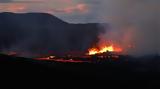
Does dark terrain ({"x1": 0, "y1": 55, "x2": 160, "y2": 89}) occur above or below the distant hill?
below

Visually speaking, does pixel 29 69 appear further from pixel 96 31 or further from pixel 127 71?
pixel 96 31

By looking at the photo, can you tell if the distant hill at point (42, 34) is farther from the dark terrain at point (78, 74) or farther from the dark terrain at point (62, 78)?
the dark terrain at point (62, 78)

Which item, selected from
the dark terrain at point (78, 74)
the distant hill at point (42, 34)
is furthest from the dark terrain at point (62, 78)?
the distant hill at point (42, 34)

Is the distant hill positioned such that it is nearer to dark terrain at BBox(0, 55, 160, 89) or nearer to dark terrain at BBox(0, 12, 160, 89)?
dark terrain at BBox(0, 12, 160, 89)

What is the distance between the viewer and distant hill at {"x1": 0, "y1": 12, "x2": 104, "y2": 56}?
128 metres

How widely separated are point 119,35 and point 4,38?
44260 millimetres

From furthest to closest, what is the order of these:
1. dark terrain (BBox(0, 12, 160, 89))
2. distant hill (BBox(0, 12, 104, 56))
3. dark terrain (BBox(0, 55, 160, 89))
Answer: distant hill (BBox(0, 12, 104, 56)), dark terrain (BBox(0, 12, 160, 89)), dark terrain (BBox(0, 55, 160, 89))

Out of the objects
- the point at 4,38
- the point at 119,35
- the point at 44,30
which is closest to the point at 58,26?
the point at 44,30

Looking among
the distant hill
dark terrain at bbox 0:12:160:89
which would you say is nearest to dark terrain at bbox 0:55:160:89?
dark terrain at bbox 0:12:160:89

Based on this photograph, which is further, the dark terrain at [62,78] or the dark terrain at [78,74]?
the dark terrain at [78,74]

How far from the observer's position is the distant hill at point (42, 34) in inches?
5039

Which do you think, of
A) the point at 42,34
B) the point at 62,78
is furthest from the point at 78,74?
the point at 42,34

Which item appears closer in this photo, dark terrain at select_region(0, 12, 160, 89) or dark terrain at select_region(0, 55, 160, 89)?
dark terrain at select_region(0, 55, 160, 89)

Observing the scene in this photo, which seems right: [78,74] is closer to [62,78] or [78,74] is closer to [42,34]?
[62,78]
